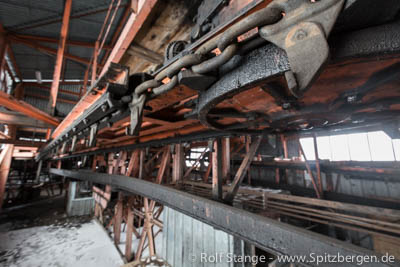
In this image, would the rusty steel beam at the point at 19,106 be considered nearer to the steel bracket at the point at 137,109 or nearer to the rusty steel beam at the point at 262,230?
the steel bracket at the point at 137,109

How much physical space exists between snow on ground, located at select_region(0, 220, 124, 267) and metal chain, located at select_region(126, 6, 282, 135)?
7.32 metres

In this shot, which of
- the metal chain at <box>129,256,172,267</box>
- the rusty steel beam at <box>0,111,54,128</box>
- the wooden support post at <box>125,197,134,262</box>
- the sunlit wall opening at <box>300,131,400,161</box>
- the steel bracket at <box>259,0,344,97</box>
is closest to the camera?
the steel bracket at <box>259,0,344,97</box>

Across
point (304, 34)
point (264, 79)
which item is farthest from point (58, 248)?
point (304, 34)

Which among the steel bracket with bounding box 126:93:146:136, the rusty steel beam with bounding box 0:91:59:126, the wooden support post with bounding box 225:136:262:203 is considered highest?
the rusty steel beam with bounding box 0:91:59:126

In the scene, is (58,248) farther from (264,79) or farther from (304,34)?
(304,34)

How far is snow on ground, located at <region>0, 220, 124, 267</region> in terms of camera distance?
5781mm

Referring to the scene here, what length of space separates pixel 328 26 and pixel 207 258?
493 cm

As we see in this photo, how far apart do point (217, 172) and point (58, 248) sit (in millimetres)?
8184

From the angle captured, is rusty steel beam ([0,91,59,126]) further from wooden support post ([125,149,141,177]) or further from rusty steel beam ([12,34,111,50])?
rusty steel beam ([12,34,111,50])

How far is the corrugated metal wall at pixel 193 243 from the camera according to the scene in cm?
367

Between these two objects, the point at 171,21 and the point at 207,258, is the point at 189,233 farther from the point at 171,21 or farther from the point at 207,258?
the point at 171,21

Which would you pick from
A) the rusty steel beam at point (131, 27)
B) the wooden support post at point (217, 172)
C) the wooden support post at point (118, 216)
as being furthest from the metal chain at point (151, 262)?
the rusty steel beam at point (131, 27)

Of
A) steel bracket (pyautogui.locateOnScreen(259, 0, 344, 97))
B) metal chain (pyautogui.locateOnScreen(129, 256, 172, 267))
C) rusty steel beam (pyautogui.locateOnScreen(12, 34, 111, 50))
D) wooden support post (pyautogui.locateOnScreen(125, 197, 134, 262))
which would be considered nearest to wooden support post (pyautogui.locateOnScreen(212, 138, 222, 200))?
steel bracket (pyautogui.locateOnScreen(259, 0, 344, 97))

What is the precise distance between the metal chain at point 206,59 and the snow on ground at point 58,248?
24.0 ft
